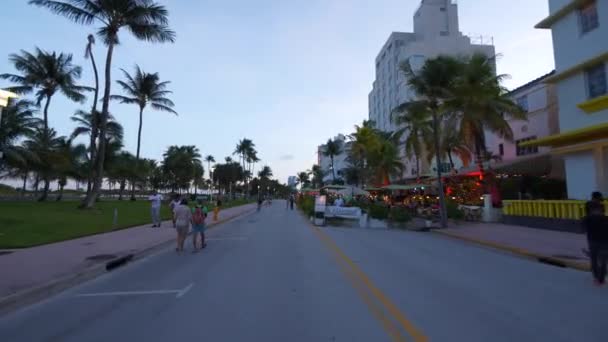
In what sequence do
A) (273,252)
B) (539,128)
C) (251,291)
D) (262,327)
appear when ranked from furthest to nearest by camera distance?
1. (539,128)
2. (273,252)
3. (251,291)
4. (262,327)

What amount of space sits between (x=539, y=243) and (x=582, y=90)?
10377mm

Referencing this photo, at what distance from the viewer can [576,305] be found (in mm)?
6414

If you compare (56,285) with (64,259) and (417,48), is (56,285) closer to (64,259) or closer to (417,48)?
(64,259)

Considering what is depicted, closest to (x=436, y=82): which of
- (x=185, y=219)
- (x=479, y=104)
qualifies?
(x=479, y=104)

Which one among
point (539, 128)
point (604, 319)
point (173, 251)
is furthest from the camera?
point (539, 128)

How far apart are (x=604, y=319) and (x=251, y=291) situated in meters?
5.68

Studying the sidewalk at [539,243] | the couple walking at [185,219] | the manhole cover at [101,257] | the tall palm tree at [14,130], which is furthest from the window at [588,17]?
the tall palm tree at [14,130]

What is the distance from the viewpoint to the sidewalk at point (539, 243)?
10656 mm

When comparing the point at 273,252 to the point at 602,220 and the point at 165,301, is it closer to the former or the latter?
the point at 165,301

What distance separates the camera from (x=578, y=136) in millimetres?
18266

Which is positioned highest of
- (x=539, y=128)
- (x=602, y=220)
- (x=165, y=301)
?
(x=539, y=128)

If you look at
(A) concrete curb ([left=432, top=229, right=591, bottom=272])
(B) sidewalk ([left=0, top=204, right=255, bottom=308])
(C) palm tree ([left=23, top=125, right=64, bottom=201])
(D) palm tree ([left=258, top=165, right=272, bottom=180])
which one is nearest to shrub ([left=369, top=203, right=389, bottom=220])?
(A) concrete curb ([left=432, top=229, right=591, bottom=272])

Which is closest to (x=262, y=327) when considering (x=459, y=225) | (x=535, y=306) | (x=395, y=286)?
(x=395, y=286)

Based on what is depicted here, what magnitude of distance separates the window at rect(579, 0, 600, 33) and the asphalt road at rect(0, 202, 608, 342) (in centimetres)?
1501
